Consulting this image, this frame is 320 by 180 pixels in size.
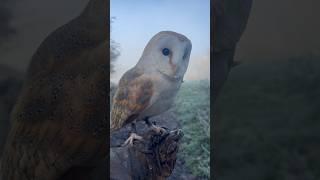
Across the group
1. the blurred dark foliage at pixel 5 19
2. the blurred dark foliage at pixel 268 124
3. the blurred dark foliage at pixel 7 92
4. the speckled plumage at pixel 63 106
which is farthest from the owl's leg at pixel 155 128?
the blurred dark foliage at pixel 5 19

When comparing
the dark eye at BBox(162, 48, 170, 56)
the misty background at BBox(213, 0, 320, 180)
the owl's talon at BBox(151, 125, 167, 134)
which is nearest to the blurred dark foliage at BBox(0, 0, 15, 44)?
the dark eye at BBox(162, 48, 170, 56)

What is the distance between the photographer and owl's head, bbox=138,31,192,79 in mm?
3549

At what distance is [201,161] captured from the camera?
3.53 metres

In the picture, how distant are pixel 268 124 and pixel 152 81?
0.91 metres

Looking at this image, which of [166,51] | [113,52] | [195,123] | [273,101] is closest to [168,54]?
[166,51]

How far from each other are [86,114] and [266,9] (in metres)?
1.52

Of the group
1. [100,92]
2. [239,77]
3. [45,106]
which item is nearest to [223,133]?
[239,77]

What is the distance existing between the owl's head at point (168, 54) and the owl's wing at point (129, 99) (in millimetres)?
131

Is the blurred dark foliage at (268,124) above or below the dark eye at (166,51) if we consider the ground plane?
below

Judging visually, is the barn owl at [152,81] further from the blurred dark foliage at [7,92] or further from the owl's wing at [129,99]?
the blurred dark foliage at [7,92]

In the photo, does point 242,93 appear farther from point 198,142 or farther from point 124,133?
point 124,133

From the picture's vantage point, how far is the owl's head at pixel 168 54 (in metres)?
3.55

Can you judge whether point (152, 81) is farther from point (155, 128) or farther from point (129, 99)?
point (155, 128)

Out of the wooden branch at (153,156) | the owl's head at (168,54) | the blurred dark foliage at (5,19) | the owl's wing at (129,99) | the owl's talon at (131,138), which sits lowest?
the wooden branch at (153,156)
